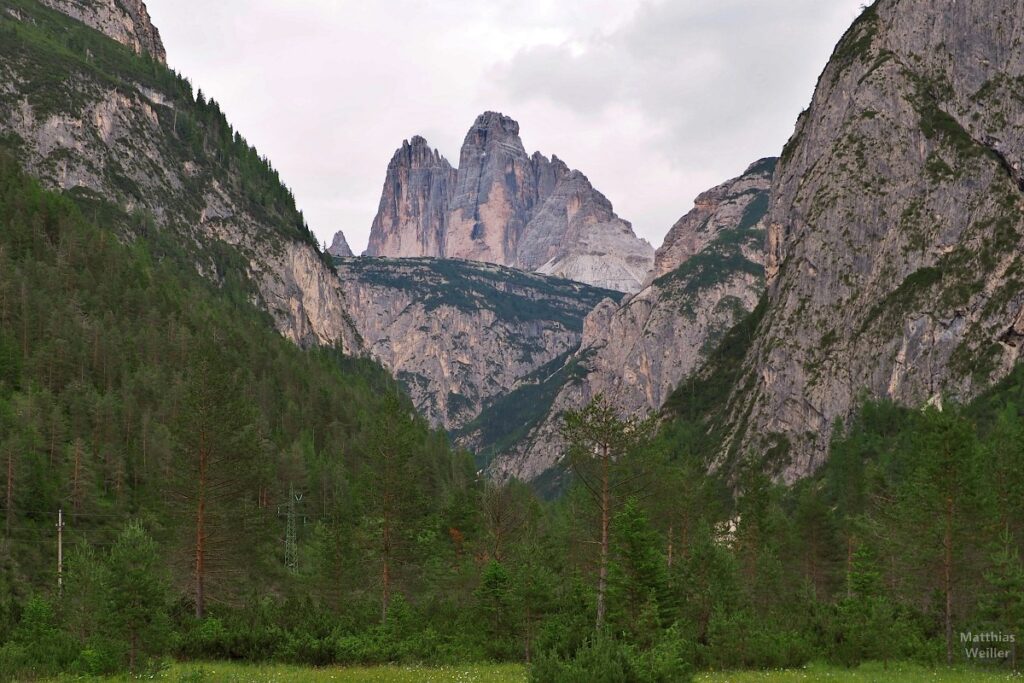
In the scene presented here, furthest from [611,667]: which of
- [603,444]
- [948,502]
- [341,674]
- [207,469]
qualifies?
[207,469]

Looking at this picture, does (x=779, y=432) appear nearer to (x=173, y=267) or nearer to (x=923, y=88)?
(x=923, y=88)

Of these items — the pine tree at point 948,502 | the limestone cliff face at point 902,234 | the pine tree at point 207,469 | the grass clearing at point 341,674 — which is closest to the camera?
the grass clearing at point 341,674

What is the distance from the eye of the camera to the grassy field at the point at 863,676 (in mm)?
28031

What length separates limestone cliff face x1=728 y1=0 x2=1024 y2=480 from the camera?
145 meters

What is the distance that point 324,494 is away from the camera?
10362cm

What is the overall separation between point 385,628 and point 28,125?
186 meters

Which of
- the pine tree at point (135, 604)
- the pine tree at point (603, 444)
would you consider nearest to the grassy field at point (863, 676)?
the pine tree at point (603, 444)

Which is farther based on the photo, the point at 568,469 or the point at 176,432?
the point at 176,432

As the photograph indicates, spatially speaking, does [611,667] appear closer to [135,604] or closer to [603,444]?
[135,604]

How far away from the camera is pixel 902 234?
533 ft

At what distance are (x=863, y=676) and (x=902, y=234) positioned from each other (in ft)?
488

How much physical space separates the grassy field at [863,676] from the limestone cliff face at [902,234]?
4566 inches

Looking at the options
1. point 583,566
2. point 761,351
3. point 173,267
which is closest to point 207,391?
point 583,566

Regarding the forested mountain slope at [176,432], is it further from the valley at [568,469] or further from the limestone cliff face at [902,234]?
the limestone cliff face at [902,234]
